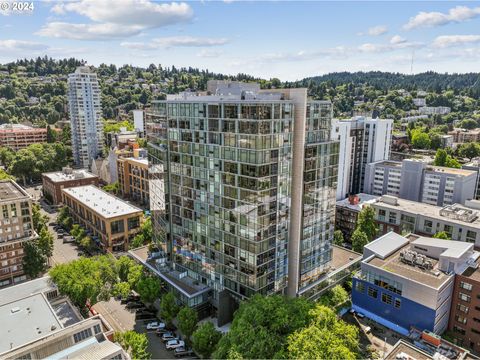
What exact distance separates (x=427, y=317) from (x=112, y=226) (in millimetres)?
73517

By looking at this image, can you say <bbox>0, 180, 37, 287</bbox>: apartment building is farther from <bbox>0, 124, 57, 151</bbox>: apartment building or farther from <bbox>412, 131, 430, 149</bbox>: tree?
<bbox>412, 131, 430, 149</bbox>: tree

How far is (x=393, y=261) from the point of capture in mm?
65562

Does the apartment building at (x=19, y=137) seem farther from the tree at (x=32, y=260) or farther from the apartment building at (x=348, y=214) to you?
the apartment building at (x=348, y=214)

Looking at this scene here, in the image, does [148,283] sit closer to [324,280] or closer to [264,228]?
[264,228]

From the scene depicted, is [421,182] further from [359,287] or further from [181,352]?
[181,352]

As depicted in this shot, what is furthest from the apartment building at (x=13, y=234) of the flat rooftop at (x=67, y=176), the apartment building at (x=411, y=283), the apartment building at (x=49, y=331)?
the apartment building at (x=411, y=283)

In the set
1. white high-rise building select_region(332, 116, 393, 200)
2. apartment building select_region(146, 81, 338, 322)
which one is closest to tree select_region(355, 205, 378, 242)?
apartment building select_region(146, 81, 338, 322)

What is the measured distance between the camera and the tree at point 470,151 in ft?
548

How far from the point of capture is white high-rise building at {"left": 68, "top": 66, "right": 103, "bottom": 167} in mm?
165250

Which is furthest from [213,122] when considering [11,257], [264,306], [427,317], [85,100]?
[85,100]

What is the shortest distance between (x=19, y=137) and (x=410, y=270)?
195059 millimetres

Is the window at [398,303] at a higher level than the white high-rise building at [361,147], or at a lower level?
lower

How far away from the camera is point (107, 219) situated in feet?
287

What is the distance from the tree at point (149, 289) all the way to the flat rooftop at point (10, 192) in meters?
38.8
